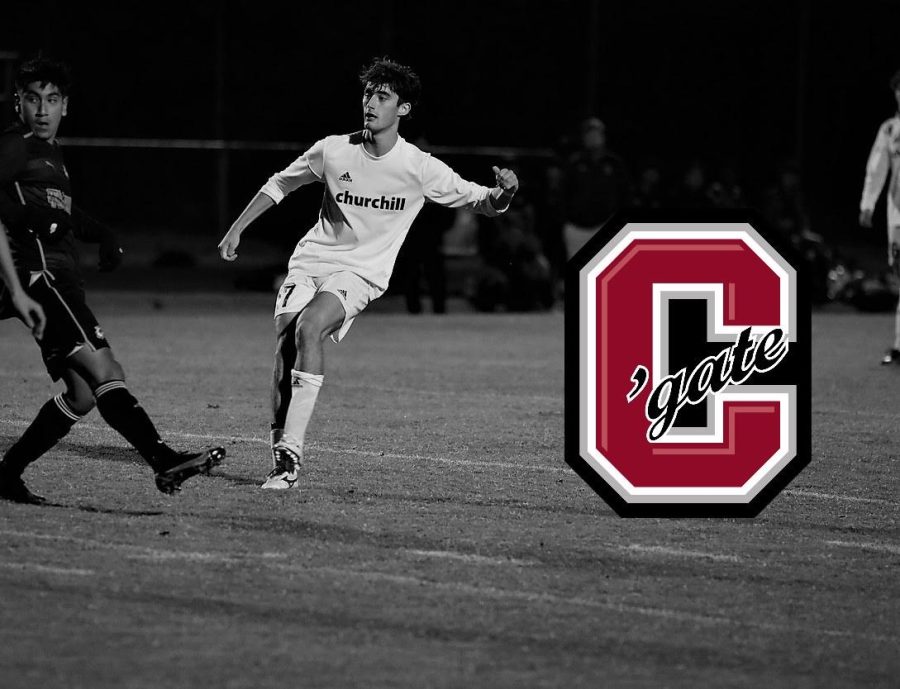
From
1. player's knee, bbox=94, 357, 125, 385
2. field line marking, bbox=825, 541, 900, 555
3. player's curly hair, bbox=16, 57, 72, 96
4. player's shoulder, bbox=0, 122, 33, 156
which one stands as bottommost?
field line marking, bbox=825, 541, 900, 555

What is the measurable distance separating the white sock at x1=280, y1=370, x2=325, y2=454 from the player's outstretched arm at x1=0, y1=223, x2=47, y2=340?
155 cm

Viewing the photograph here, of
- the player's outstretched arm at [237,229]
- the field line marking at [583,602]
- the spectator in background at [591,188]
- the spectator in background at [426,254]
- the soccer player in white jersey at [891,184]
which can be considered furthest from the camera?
the spectator in background at [426,254]

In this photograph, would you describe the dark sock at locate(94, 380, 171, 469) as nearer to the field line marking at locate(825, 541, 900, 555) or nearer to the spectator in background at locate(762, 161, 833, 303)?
the field line marking at locate(825, 541, 900, 555)

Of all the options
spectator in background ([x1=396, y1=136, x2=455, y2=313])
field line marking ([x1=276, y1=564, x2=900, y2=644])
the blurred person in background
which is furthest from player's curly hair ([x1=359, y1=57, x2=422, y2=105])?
the blurred person in background

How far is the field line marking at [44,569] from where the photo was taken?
246 inches

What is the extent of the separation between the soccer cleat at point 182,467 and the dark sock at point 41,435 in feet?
1.60

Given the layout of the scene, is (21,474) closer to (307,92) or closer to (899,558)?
(899,558)

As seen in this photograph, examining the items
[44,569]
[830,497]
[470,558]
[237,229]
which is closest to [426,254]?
[237,229]

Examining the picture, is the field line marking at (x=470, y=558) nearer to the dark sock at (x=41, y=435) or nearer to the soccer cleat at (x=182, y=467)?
the soccer cleat at (x=182, y=467)

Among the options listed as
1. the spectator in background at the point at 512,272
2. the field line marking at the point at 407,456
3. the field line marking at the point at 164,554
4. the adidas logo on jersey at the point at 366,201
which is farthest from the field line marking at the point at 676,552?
the spectator in background at the point at 512,272

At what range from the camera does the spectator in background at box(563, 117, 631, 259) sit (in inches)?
796

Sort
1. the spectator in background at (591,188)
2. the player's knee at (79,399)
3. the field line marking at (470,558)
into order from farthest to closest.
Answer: the spectator in background at (591,188), the player's knee at (79,399), the field line marking at (470,558)

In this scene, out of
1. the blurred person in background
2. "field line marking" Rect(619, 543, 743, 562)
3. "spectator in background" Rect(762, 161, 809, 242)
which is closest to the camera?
"field line marking" Rect(619, 543, 743, 562)

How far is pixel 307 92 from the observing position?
108 feet
